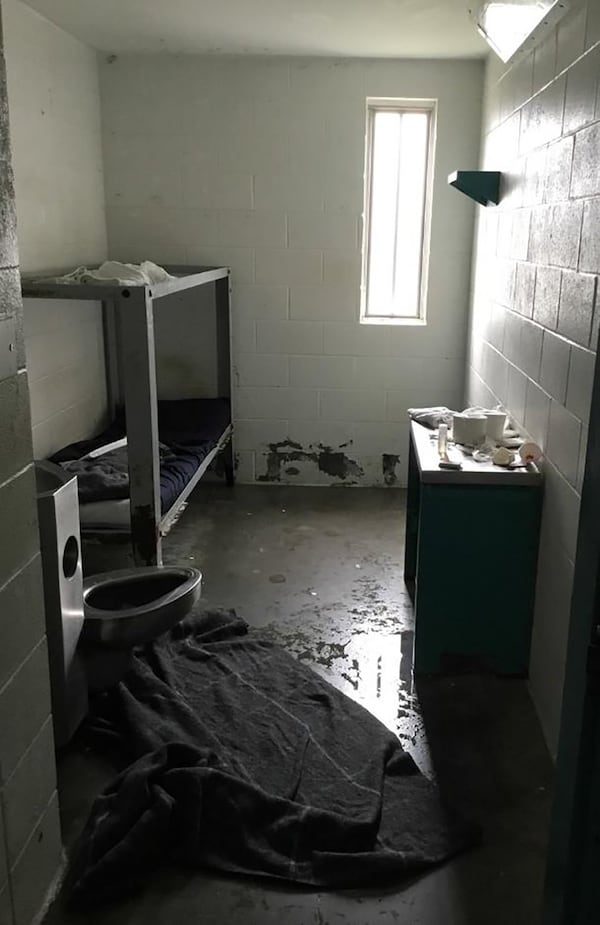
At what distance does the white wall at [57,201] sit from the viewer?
3.36m

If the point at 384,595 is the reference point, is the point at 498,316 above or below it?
above

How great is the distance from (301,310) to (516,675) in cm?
262

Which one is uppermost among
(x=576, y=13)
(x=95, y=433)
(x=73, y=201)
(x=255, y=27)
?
(x=255, y=27)

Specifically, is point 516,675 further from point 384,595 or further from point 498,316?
point 498,316

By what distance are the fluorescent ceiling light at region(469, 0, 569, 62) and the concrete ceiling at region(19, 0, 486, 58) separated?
0.19m

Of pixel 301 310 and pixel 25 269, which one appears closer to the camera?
pixel 25 269

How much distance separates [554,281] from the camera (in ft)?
8.10

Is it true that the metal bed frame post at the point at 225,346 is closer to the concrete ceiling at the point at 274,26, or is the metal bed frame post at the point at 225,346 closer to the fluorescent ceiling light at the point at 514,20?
the concrete ceiling at the point at 274,26

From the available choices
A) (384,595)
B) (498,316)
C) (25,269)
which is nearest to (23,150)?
(25,269)

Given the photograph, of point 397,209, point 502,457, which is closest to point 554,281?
point 502,457

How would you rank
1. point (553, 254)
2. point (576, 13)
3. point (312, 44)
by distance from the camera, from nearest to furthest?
point (576, 13) < point (553, 254) < point (312, 44)

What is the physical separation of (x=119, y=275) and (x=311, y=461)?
6.54ft

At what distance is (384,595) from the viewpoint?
3.35m

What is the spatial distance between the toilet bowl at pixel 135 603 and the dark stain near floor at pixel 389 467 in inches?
88.1
